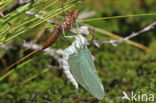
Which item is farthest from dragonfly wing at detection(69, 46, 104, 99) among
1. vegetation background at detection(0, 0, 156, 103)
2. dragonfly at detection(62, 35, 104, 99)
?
vegetation background at detection(0, 0, 156, 103)

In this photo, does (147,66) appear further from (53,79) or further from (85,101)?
(53,79)

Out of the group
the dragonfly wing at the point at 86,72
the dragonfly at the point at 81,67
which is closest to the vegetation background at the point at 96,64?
the dragonfly at the point at 81,67

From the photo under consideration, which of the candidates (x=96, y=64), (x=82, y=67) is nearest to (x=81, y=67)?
(x=82, y=67)

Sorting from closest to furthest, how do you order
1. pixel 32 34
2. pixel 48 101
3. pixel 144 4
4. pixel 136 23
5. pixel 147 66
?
pixel 48 101
pixel 147 66
pixel 32 34
pixel 136 23
pixel 144 4

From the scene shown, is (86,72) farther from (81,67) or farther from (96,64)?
(96,64)

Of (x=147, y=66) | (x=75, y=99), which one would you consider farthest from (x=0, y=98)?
(x=147, y=66)

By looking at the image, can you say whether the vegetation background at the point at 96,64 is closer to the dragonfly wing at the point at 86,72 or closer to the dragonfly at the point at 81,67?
the dragonfly at the point at 81,67

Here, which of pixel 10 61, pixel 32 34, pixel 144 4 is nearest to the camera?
pixel 10 61

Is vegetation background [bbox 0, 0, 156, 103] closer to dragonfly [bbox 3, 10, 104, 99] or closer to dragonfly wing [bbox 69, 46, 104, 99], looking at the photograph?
dragonfly [bbox 3, 10, 104, 99]

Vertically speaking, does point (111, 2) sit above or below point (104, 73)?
above
